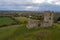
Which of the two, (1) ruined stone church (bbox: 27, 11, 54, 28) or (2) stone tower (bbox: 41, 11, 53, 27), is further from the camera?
(2) stone tower (bbox: 41, 11, 53, 27)

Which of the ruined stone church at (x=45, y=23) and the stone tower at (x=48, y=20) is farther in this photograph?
the stone tower at (x=48, y=20)

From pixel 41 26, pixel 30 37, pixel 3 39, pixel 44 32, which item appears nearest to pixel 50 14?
pixel 41 26

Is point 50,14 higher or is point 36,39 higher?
point 50,14

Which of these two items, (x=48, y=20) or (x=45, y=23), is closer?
(x=45, y=23)

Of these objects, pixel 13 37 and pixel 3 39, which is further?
pixel 13 37

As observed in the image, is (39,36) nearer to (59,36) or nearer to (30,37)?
(30,37)

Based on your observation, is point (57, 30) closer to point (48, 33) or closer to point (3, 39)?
point (48, 33)

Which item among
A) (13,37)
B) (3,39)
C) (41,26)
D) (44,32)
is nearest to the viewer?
(3,39)

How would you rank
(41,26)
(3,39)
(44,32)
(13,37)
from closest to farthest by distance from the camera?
(3,39) → (13,37) → (44,32) → (41,26)

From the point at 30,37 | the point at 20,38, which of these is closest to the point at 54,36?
the point at 30,37

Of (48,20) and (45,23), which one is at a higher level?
(48,20)
